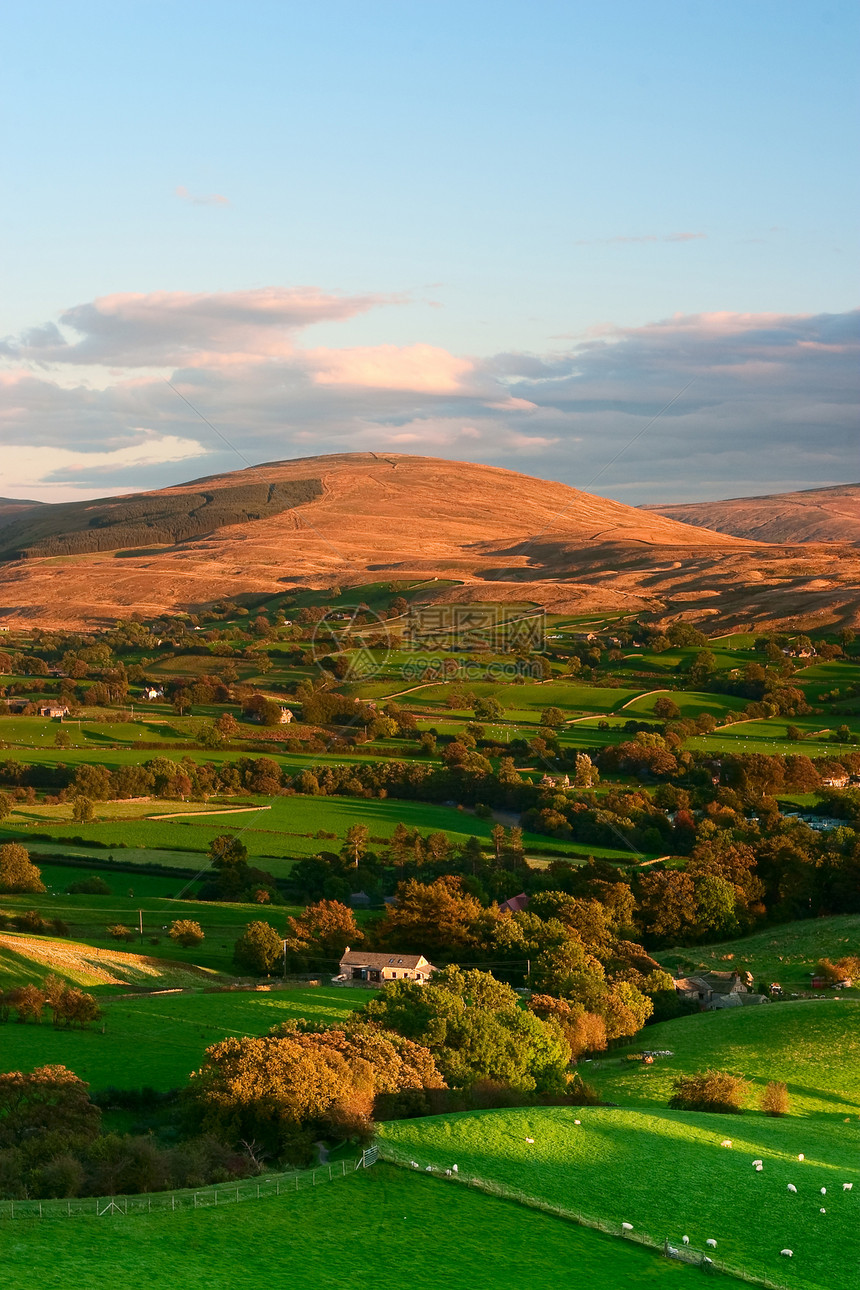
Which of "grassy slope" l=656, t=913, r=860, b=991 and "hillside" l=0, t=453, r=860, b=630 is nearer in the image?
"grassy slope" l=656, t=913, r=860, b=991

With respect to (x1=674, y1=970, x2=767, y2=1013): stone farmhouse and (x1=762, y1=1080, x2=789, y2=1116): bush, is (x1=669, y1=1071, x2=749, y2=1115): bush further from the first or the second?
(x1=674, y1=970, x2=767, y2=1013): stone farmhouse

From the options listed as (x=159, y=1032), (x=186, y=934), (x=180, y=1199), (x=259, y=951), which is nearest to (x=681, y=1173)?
(x=180, y=1199)

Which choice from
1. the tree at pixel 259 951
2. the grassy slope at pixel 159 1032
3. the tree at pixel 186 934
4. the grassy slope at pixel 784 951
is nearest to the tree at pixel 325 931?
the tree at pixel 259 951

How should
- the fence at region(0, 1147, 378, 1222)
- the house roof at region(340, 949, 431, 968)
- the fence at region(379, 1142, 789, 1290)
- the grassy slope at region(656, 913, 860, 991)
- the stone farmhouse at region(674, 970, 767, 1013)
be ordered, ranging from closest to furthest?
1. the fence at region(379, 1142, 789, 1290)
2. the fence at region(0, 1147, 378, 1222)
3. the stone farmhouse at region(674, 970, 767, 1013)
4. the grassy slope at region(656, 913, 860, 991)
5. the house roof at region(340, 949, 431, 968)

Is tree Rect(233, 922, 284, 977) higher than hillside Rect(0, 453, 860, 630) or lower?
lower

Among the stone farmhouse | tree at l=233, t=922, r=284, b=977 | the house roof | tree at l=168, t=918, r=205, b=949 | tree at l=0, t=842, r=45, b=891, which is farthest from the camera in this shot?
tree at l=0, t=842, r=45, b=891

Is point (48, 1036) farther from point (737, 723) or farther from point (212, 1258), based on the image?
point (737, 723)

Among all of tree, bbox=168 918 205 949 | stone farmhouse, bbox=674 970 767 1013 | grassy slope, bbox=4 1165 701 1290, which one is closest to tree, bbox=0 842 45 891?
tree, bbox=168 918 205 949

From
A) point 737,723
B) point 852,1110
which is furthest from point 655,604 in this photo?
point 852,1110
